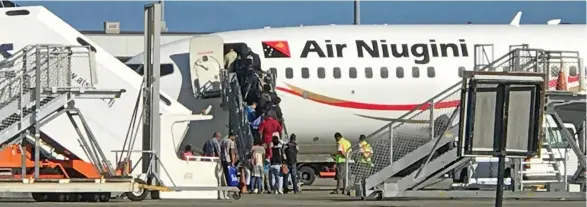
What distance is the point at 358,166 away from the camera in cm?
2231

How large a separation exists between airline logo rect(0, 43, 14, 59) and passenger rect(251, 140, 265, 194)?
5.78 metres

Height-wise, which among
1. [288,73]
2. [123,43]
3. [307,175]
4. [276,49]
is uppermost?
[123,43]

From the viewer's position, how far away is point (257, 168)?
2392cm

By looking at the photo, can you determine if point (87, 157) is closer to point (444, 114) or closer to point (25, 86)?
point (25, 86)

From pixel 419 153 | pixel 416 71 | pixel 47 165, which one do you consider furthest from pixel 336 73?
pixel 47 165

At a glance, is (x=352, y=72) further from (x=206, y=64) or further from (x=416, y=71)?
(x=206, y=64)

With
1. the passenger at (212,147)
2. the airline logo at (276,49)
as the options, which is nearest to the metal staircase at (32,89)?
the passenger at (212,147)

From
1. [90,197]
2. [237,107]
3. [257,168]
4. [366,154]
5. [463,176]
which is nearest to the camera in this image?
[90,197]

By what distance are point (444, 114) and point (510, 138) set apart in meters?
12.3

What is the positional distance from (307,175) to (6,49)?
1296 centimetres

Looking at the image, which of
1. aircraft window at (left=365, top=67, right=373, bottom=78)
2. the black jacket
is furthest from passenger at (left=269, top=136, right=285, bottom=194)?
aircraft window at (left=365, top=67, right=373, bottom=78)

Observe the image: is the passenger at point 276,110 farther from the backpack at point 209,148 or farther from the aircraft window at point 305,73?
the backpack at point 209,148

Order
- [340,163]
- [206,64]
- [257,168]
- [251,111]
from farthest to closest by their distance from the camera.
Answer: [206,64] → [251,111] → [340,163] → [257,168]

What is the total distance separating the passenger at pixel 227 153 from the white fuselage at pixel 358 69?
16.1 feet
